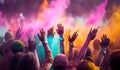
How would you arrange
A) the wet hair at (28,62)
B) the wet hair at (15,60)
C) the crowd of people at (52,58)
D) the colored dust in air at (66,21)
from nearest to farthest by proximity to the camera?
1. the crowd of people at (52,58)
2. the wet hair at (28,62)
3. the wet hair at (15,60)
4. the colored dust in air at (66,21)

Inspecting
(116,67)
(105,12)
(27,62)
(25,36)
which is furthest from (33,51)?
(105,12)

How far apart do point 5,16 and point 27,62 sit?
1643 mm

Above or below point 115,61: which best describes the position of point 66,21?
above

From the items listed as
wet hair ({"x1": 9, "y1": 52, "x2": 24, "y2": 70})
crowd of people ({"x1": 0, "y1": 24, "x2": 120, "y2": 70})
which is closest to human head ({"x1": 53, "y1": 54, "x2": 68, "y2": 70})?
crowd of people ({"x1": 0, "y1": 24, "x2": 120, "y2": 70})

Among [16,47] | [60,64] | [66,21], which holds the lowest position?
[60,64]

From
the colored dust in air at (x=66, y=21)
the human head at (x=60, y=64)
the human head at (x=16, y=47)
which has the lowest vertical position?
the human head at (x=60, y=64)

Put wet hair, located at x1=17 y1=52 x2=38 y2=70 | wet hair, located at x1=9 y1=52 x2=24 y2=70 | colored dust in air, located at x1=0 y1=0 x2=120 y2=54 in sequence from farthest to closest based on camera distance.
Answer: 1. colored dust in air, located at x1=0 y1=0 x2=120 y2=54
2. wet hair, located at x1=9 y1=52 x2=24 y2=70
3. wet hair, located at x1=17 y1=52 x2=38 y2=70

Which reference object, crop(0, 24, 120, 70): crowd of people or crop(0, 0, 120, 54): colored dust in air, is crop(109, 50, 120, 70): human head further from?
crop(0, 0, 120, 54): colored dust in air

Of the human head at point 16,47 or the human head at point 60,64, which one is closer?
the human head at point 60,64

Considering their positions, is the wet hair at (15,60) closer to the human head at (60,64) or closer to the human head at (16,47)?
the human head at (16,47)

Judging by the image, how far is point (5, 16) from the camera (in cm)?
336

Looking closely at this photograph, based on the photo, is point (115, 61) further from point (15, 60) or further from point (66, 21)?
point (66, 21)

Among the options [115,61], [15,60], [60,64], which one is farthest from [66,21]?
[115,61]

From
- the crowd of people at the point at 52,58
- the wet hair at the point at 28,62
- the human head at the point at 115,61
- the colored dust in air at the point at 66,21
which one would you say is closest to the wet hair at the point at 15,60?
the crowd of people at the point at 52,58
